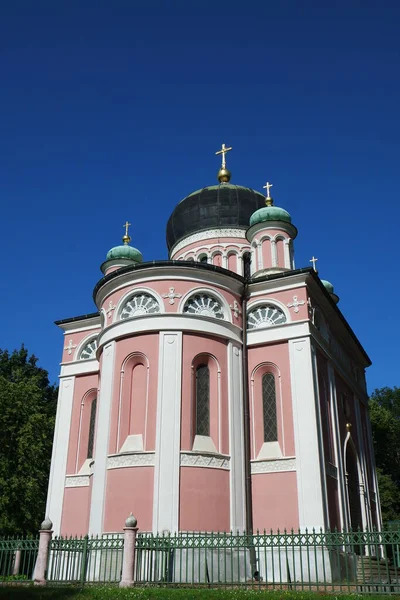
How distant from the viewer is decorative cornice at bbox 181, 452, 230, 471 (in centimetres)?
1533

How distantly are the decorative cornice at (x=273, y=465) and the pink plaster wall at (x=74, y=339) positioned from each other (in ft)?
25.3

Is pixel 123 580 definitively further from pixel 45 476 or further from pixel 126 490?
pixel 45 476

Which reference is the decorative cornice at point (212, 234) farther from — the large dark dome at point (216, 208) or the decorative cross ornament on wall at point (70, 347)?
the decorative cross ornament on wall at point (70, 347)

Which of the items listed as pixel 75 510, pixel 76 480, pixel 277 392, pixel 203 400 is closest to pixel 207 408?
pixel 203 400

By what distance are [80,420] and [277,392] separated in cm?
718

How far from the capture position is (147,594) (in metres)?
9.77

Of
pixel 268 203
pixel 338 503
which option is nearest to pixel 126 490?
pixel 338 503

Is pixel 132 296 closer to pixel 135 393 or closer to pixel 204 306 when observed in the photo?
pixel 204 306

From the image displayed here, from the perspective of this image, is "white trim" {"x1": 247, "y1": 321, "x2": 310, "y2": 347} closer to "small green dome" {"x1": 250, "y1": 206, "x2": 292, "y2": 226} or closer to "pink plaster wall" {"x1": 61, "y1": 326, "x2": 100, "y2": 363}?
"small green dome" {"x1": 250, "y1": 206, "x2": 292, "y2": 226}

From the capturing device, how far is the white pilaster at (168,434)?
14641 millimetres

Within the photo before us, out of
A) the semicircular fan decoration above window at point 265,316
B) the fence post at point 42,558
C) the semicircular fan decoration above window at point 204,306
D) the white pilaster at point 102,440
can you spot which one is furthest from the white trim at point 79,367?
the fence post at point 42,558

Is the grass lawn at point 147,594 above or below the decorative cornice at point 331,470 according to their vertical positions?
below

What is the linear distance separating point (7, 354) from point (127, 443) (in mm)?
22649

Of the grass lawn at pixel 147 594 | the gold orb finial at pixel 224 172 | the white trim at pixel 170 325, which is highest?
the gold orb finial at pixel 224 172
